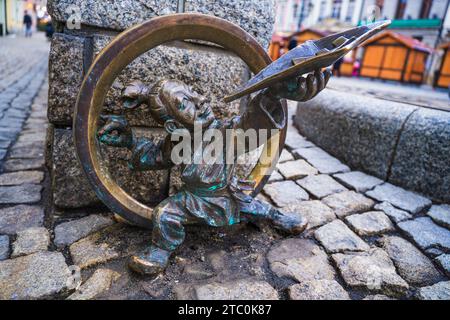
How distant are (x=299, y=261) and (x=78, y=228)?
1.27m

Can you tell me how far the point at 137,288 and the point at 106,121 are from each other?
80 cm

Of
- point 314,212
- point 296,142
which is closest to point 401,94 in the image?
point 296,142

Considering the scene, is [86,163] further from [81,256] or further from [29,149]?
[29,149]

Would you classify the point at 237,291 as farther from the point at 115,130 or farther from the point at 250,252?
the point at 115,130

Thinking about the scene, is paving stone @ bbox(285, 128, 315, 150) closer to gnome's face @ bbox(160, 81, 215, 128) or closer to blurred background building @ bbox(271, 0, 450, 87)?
gnome's face @ bbox(160, 81, 215, 128)

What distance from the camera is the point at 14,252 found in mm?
1602

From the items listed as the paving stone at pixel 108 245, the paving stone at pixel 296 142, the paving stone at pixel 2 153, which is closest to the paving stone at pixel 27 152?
the paving stone at pixel 2 153

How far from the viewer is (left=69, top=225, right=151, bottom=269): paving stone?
62.8 inches

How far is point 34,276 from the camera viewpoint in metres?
1.43

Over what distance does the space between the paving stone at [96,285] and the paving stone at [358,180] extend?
2123 millimetres

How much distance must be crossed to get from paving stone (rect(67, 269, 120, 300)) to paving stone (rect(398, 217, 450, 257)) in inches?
71.6

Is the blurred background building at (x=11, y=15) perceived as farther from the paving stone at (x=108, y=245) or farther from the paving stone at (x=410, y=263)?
the paving stone at (x=410, y=263)

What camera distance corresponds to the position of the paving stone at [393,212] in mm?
2322
